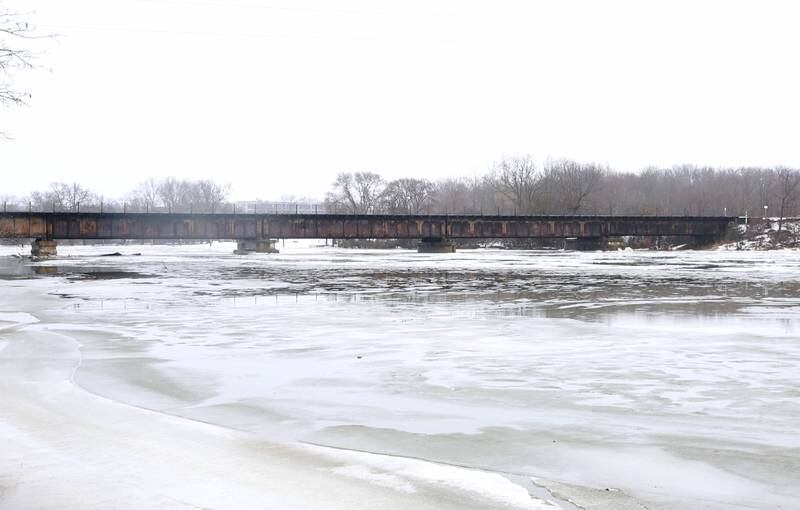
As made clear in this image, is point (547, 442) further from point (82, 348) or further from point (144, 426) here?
point (82, 348)

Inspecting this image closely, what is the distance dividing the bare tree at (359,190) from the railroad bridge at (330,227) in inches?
3002

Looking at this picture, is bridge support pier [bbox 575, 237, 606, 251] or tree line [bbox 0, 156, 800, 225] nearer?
bridge support pier [bbox 575, 237, 606, 251]

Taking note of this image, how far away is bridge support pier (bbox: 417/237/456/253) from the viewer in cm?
8794

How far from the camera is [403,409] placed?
9703 mm

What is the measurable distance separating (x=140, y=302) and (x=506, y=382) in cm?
1616

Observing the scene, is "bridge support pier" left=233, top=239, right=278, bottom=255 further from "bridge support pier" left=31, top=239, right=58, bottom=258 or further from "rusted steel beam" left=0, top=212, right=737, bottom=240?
"bridge support pier" left=31, top=239, right=58, bottom=258

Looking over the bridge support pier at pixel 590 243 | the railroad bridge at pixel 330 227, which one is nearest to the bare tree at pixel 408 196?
the bridge support pier at pixel 590 243

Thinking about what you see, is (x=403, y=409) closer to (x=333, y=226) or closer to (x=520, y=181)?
(x=333, y=226)

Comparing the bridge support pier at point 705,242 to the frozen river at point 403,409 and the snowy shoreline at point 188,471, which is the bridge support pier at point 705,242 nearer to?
the frozen river at point 403,409

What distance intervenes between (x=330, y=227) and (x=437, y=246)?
11882 millimetres

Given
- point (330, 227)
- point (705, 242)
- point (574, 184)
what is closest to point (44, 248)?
point (330, 227)

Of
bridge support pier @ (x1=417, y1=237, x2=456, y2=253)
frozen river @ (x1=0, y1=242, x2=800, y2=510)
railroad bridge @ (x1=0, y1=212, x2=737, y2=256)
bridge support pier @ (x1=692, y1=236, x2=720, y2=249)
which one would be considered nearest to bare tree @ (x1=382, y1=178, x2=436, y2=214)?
railroad bridge @ (x1=0, y1=212, x2=737, y2=256)

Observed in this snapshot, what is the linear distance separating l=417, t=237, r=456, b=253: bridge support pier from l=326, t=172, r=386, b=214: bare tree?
82230mm

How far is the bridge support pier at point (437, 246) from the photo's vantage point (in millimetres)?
87938
